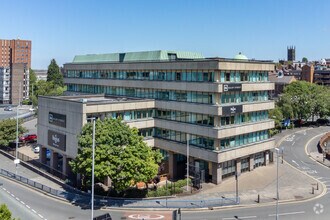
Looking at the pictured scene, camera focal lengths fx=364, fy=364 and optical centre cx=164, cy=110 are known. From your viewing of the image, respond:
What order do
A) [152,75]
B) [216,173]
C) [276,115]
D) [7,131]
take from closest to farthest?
1. [216,173]
2. [152,75]
3. [7,131]
4. [276,115]

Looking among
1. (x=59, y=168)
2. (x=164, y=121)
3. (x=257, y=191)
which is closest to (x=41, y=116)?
(x=59, y=168)

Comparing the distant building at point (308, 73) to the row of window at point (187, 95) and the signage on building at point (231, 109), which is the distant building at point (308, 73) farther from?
the signage on building at point (231, 109)

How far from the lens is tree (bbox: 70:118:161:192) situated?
42.3 metres

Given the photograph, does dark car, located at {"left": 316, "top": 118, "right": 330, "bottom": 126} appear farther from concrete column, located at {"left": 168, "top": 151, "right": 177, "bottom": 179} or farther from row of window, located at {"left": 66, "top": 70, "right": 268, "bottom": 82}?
concrete column, located at {"left": 168, "top": 151, "right": 177, "bottom": 179}

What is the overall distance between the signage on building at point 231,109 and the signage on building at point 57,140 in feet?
82.2

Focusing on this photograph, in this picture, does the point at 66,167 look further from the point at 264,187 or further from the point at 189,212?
the point at 264,187

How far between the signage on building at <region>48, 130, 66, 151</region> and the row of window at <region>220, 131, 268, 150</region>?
2454 cm

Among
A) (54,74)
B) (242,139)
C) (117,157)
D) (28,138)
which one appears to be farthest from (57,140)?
(54,74)

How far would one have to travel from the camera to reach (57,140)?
5881 centimetres

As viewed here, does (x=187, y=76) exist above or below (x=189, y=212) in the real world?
above

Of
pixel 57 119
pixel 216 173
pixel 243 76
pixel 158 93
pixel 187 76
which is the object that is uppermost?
pixel 243 76

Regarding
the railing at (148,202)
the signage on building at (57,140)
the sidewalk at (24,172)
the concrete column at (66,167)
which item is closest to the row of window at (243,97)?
the railing at (148,202)

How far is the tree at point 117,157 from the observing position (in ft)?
139

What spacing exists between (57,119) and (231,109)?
2766cm
